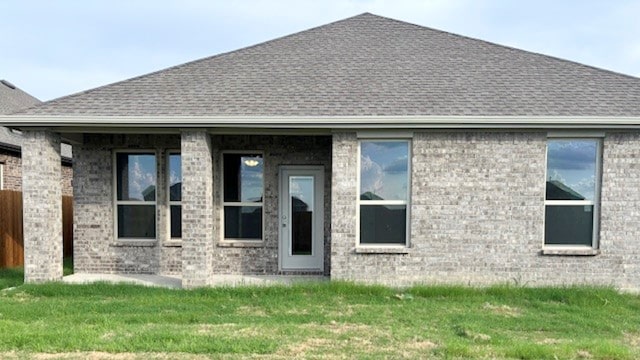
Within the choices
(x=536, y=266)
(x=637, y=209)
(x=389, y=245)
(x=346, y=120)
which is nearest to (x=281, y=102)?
(x=346, y=120)

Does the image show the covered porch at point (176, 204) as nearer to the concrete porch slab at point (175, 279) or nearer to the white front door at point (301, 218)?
the white front door at point (301, 218)

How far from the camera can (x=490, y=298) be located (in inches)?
270

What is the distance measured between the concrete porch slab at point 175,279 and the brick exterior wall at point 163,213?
236 mm

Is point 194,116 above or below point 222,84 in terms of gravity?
below

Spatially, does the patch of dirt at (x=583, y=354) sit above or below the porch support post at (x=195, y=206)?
below

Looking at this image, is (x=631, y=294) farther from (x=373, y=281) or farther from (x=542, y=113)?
(x=373, y=281)

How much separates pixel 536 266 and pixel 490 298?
1301 mm

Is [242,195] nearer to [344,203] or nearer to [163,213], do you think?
[163,213]

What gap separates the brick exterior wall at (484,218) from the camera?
7.36 metres

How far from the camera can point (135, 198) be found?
888 cm

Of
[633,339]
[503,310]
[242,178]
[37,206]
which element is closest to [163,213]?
[242,178]

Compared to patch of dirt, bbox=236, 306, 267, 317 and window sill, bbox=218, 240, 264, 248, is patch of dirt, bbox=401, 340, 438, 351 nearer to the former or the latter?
patch of dirt, bbox=236, 306, 267, 317

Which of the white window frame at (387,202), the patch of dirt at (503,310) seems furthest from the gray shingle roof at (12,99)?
the patch of dirt at (503,310)

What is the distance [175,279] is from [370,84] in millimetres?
5538
